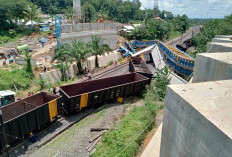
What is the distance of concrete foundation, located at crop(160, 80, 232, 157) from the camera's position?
3.84m

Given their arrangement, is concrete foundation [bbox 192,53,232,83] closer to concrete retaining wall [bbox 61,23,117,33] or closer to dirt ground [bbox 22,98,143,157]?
dirt ground [bbox 22,98,143,157]

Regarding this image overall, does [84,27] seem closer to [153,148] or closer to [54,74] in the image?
[54,74]

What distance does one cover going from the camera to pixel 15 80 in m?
16.3

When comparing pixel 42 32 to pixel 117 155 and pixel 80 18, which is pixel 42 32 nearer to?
pixel 80 18

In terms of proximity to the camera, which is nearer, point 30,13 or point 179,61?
point 179,61

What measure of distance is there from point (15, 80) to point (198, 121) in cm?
1644

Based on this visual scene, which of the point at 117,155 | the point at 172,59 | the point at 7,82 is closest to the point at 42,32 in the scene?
the point at 7,82

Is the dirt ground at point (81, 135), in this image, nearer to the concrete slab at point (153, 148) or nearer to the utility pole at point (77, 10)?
the concrete slab at point (153, 148)

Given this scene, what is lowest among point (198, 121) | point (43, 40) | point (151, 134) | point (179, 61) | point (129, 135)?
point (151, 134)

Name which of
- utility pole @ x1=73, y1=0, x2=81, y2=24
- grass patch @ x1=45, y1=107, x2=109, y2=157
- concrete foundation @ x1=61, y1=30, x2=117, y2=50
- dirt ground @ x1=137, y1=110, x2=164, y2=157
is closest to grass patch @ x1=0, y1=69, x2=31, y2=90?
concrete foundation @ x1=61, y1=30, x2=117, y2=50

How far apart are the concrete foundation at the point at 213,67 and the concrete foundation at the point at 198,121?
1298mm

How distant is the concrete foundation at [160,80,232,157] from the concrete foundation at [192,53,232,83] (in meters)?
1.30

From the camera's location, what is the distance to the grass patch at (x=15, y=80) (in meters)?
15.6

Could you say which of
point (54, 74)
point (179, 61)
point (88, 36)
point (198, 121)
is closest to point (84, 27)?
point (88, 36)
